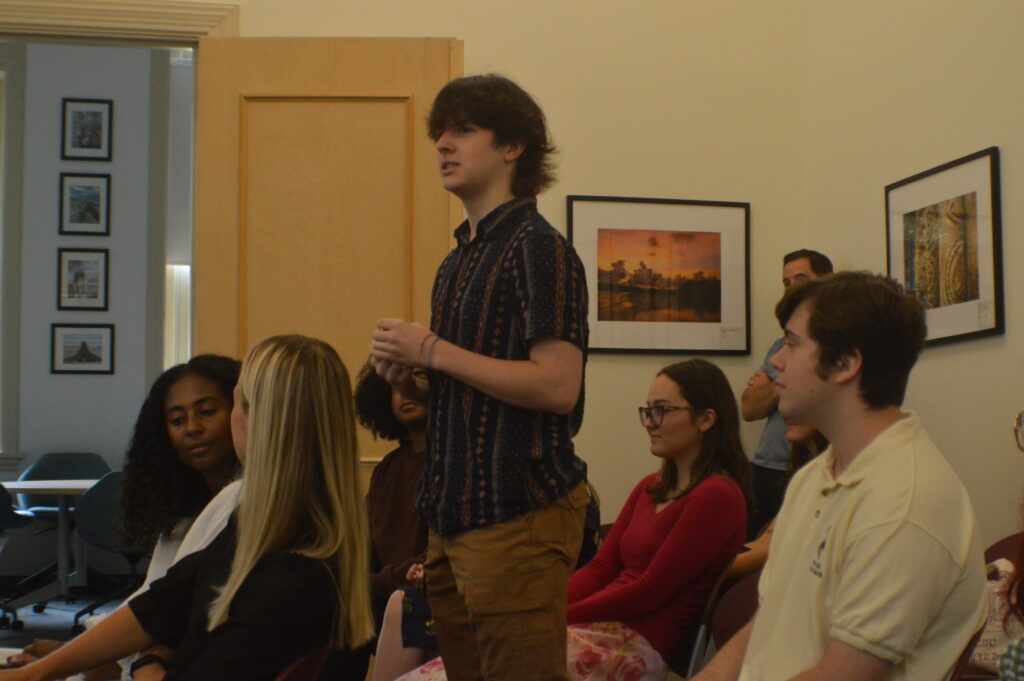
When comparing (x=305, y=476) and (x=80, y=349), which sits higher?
(x=80, y=349)

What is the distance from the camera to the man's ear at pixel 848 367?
1554 mm

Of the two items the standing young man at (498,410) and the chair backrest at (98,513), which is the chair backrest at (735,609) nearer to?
the standing young man at (498,410)

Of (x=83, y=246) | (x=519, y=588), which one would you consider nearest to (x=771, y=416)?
(x=519, y=588)

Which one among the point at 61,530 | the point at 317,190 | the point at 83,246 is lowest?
the point at 61,530

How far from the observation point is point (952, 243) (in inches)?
128

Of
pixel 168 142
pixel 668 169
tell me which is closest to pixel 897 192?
pixel 668 169

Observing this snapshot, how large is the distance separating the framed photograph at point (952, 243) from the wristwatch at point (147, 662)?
7.22 ft

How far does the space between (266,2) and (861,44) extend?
2074 mm

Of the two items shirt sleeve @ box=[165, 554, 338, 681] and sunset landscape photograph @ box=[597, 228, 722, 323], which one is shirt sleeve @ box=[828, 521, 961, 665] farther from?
sunset landscape photograph @ box=[597, 228, 722, 323]

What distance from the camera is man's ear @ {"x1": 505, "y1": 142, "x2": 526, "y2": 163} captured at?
1.94 m

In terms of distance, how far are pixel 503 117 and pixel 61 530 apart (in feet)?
17.0

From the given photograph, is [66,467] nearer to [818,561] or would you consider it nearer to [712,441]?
[712,441]

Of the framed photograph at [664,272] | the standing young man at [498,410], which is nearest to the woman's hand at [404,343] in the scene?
the standing young man at [498,410]

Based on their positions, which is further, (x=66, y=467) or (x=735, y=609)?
(x=66, y=467)
